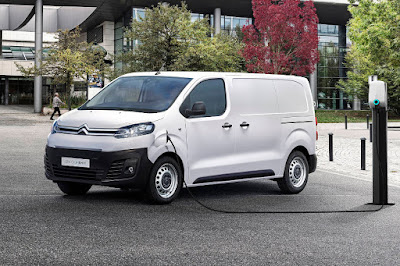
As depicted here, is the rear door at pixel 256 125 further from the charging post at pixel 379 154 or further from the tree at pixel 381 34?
the tree at pixel 381 34

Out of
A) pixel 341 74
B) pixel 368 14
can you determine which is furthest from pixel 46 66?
pixel 341 74

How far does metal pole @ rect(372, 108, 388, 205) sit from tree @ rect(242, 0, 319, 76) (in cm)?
3026

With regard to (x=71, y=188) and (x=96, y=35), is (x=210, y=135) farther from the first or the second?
(x=96, y=35)

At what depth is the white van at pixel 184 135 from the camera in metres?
8.09

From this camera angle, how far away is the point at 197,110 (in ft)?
27.9

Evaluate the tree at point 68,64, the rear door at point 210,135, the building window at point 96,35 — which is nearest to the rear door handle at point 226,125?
the rear door at point 210,135

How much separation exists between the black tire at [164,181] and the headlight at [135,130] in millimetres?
440

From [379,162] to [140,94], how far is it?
359 centimetres

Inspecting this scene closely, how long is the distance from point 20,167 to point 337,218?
24.9 ft

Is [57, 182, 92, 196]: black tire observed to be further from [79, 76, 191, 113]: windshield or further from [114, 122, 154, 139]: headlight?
[114, 122, 154, 139]: headlight

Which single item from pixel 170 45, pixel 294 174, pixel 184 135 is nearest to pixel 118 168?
pixel 184 135

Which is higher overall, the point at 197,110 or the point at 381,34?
the point at 381,34

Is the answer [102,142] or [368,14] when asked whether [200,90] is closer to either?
[102,142]

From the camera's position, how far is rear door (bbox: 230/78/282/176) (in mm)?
9273
